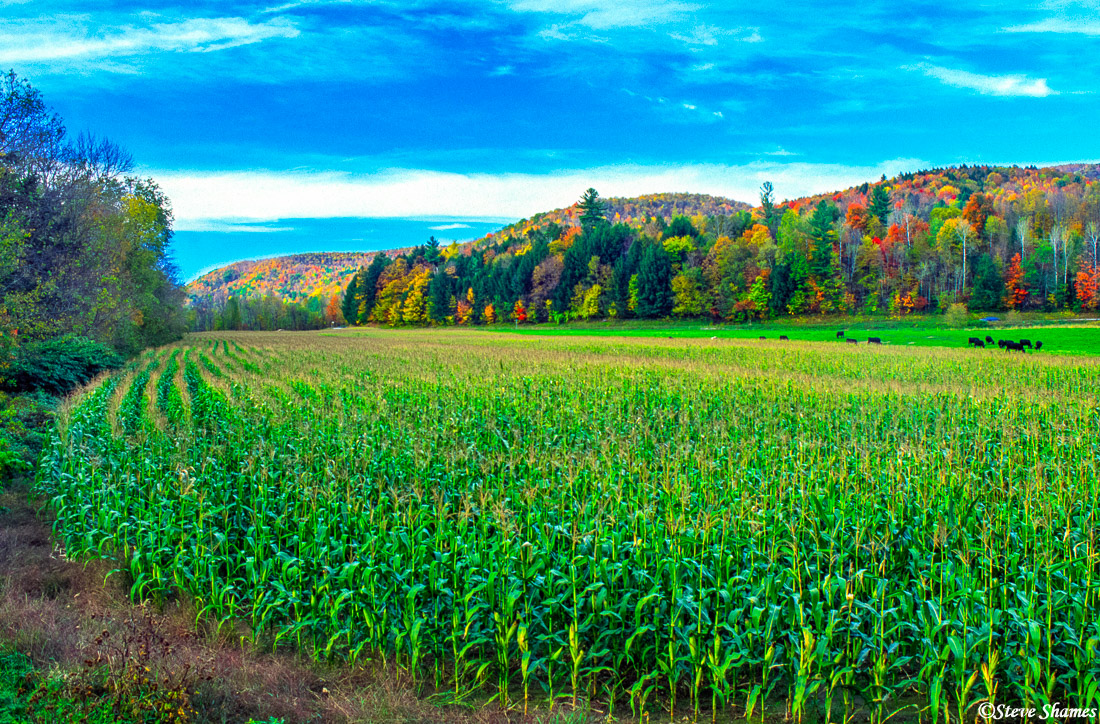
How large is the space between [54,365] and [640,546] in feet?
84.5

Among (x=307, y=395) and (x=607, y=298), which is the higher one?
(x=607, y=298)

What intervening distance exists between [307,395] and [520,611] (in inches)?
540

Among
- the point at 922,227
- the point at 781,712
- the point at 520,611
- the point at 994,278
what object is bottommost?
the point at 781,712

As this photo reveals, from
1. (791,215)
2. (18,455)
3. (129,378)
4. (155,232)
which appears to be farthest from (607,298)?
(18,455)

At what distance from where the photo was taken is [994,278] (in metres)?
80.7

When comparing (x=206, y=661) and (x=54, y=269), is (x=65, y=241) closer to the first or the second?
(x=54, y=269)

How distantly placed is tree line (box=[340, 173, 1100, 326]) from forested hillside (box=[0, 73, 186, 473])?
232 ft

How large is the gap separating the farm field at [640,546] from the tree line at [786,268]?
79583mm

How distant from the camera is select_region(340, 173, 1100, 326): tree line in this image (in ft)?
283

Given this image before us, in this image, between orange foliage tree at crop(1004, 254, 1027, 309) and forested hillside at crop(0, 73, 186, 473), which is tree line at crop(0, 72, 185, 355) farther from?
orange foliage tree at crop(1004, 254, 1027, 309)

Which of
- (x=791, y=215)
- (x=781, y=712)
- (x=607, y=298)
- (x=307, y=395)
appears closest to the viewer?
(x=781, y=712)

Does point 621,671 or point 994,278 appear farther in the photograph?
point 994,278

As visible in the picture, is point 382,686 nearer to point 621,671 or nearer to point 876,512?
point 621,671

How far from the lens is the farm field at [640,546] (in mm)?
4602
